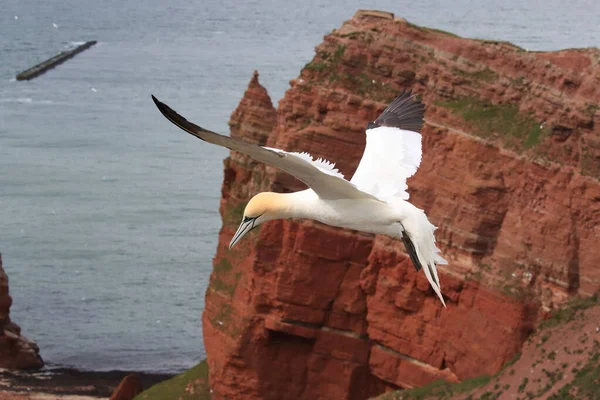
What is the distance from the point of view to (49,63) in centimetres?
12375

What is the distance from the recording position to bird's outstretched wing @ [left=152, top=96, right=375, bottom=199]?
14.6 m

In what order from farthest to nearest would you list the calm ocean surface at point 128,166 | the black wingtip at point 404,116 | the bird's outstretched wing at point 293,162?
the calm ocean surface at point 128,166, the black wingtip at point 404,116, the bird's outstretched wing at point 293,162

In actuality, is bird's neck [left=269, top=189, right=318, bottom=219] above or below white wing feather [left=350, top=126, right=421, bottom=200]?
below

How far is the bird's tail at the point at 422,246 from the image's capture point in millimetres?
16703

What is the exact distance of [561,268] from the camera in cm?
3441

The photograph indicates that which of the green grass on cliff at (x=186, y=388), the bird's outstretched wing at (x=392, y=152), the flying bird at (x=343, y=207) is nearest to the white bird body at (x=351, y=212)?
the flying bird at (x=343, y=207)

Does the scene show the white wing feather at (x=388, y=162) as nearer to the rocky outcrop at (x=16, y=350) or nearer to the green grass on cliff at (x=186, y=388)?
the green grass on cliff at (x=186, y=388)

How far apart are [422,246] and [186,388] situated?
29.9 metres

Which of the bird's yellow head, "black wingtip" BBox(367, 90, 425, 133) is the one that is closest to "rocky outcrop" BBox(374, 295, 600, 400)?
"black wingtip" BBox(367, 90, 425, 133)

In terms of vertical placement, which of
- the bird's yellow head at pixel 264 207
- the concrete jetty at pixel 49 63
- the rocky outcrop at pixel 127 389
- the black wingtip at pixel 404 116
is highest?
the black wingtip at pixel 404 116

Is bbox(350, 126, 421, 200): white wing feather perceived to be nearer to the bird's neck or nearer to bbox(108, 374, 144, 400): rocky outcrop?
the bird's neck

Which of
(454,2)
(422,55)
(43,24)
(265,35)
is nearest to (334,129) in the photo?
(422,55)

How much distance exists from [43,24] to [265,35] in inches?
1313

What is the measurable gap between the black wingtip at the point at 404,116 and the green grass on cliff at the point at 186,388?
24230 millimetres
